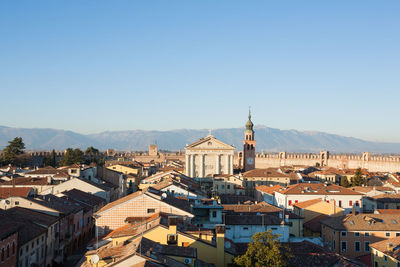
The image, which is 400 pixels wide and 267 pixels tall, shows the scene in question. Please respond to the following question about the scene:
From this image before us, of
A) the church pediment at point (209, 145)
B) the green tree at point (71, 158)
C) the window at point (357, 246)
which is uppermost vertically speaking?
the church pediment at point (209, 145)

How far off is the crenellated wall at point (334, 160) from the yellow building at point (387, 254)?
3821 inches

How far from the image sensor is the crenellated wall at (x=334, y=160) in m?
130

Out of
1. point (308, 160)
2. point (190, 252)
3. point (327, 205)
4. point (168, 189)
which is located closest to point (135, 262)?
point (190, 252)

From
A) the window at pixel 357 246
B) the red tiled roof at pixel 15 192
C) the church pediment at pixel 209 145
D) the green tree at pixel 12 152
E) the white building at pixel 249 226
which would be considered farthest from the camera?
the green tree at pixel 12 152

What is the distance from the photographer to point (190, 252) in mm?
21000

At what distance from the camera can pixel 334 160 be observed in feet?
500

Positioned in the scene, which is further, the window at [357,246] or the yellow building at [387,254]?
the window at [357,246]

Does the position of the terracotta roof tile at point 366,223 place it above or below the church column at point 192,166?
below

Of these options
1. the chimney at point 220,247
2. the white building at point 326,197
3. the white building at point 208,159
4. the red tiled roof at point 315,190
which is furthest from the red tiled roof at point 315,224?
the white building at point 208,159

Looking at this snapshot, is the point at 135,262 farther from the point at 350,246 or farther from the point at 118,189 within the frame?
the point at 118,189

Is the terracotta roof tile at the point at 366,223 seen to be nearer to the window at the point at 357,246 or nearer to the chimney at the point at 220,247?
the window at the point at 357,246

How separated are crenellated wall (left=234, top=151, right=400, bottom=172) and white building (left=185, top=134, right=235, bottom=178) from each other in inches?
1485

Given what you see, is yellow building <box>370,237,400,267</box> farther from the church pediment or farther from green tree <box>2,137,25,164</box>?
green tree <box>2,137,25,164</box>

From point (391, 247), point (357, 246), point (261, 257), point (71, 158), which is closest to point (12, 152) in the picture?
point (71, 158)
